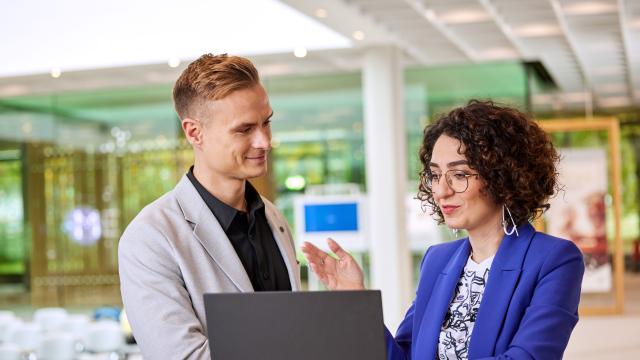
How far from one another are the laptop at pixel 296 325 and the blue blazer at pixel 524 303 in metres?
0.48

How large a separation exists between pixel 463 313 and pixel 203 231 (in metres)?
0.74

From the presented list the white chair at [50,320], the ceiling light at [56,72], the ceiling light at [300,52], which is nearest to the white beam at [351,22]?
the ceiling light at [300,52]

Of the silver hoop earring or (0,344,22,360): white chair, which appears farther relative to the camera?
(0,344,22,360): white chair

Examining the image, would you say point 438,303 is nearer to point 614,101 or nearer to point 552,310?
point 552,310

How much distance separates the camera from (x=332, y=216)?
13.5m

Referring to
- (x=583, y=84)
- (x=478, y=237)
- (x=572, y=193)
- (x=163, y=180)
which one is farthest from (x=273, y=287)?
(x=583, y=84)

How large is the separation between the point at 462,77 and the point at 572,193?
253 centimetres

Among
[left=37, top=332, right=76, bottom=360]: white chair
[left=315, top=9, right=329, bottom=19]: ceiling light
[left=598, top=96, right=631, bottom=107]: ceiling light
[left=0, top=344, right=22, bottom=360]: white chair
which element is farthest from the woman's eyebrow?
[left=598, top=96, right=631, bottom=107]: ceiling light

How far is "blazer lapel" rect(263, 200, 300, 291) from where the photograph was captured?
2.71 m

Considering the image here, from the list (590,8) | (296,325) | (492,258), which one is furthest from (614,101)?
(296,325)

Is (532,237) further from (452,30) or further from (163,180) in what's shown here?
(163,180)

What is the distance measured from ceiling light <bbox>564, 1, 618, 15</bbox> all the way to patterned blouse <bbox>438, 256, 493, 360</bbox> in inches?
377

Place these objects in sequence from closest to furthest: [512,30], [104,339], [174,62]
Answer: [104,339] → [512,30] → [174,62]

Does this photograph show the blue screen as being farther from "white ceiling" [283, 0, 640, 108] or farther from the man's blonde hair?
the man's blonde hair
